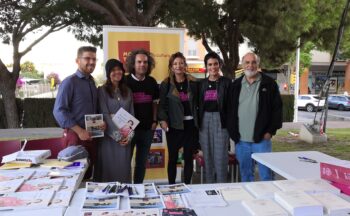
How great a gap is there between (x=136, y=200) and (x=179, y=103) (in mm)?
1721

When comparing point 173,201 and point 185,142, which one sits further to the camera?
point 185,142

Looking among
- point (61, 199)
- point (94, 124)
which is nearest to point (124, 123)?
point (94, 124)

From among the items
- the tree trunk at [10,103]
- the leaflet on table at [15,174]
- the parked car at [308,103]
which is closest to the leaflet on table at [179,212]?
the leaflet on table at [15,174]

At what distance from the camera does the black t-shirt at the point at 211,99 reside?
336 cm

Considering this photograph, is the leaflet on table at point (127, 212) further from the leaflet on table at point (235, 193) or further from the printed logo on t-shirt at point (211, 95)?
the printed logo on t-shirt at point (211, 95)

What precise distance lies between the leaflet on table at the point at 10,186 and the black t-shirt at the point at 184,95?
68.2 inches

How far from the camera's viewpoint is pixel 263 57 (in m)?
7.65

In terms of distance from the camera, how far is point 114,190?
1.90 m

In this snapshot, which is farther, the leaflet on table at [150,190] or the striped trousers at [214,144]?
the striped trousers at [214,144]

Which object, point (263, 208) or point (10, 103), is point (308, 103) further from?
point (263, 208)

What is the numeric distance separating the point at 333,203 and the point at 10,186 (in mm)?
1698

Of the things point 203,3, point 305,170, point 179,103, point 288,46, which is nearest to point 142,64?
point 179,103

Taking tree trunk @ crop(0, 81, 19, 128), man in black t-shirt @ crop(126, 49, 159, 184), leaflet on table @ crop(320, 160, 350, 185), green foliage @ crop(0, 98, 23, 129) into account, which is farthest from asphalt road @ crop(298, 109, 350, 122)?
leaflet on table @ crop(320, 160, 350, 185)

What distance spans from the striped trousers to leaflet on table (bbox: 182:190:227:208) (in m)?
1.45
